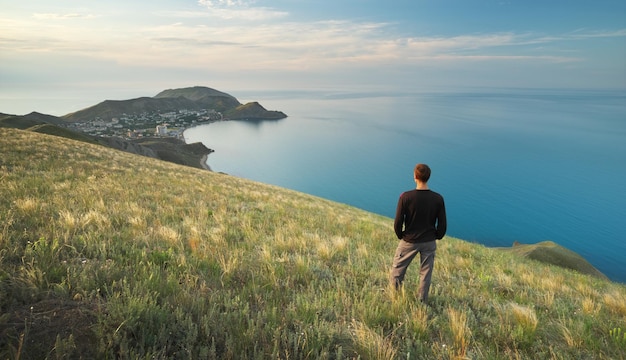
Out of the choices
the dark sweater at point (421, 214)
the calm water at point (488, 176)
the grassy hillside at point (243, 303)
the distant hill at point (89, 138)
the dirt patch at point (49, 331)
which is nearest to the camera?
the dirt patch at point (49, 331)

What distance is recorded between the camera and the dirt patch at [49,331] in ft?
8.14

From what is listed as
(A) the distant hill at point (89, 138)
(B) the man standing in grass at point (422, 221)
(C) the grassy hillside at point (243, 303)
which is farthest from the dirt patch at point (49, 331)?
(A) the distant hill at point (89, 138)

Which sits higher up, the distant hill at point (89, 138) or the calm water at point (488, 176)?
the distant hill at point (89, 138)

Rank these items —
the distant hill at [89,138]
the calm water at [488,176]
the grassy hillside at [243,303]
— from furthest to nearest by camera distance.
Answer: the calm water at [488,176] < the distant hill at [89,138] < the grassy hillside at [243,303]

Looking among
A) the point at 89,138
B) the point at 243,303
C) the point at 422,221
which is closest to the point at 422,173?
the point at 422,221

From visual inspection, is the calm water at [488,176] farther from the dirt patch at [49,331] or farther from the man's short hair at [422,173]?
the dirt patch at [49,331]

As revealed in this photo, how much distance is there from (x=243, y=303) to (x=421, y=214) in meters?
3.06

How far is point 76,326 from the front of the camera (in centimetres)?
284

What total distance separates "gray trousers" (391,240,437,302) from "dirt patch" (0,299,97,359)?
4.26 m

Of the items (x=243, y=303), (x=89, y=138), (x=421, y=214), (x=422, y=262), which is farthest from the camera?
(x=89, y=138)

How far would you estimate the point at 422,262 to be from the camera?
5.14 m

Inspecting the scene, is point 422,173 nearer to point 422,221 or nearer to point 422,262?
point 422,221

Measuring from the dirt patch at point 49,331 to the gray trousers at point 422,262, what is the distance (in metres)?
4.26

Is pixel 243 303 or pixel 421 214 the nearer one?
pixel 243 303
